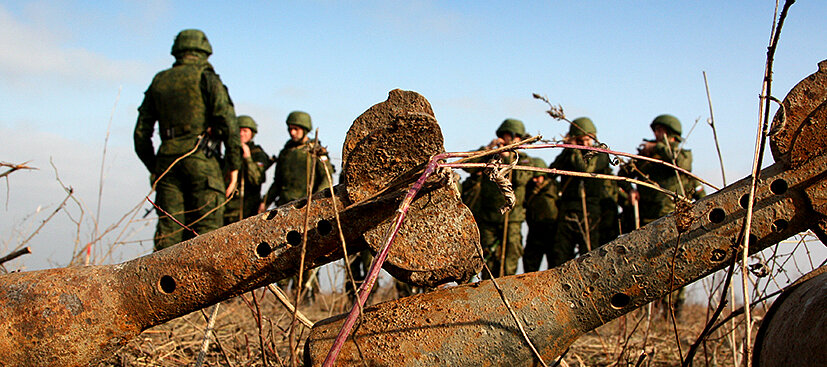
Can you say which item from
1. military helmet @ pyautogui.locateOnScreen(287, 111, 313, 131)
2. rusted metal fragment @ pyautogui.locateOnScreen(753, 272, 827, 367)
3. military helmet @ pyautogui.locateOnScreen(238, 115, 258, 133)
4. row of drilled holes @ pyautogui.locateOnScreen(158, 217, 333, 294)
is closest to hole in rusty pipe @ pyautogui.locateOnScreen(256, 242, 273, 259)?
row of drilled holes @ pyautogui.locateOnScreen(158, 217, 333, 294)

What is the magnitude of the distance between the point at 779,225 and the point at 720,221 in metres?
0.16

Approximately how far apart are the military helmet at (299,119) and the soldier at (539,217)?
343cm

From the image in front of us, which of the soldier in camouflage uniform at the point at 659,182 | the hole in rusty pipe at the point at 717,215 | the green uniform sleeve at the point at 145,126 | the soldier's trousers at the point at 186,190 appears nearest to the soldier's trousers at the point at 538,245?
the soldier in camouflage uniform at the point at 659,182

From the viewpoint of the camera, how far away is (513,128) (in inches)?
375

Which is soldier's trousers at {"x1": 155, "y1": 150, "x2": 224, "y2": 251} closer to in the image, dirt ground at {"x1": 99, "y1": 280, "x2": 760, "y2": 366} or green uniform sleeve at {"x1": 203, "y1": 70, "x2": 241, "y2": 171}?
green uniform sleeve at {"x1": 203, "y1": 70, "x2": 241, "y2": 171}

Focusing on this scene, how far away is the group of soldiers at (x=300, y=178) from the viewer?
6.05 metres

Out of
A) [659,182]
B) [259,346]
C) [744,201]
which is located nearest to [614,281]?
[744,201]

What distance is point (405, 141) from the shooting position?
1.95 meters

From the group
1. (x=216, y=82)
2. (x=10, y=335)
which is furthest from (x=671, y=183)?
(x=10, y=335)

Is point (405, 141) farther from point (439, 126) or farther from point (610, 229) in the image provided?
point (610, 229)

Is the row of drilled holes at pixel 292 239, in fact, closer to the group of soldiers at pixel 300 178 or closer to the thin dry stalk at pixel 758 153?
the thin dry stalk at pixel 758 153

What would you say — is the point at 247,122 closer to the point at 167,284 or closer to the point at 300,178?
the point at 300,178

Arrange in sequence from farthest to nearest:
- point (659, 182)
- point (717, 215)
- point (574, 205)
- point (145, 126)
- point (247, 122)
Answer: point (247, 122), point (574, 205), point (659, 182), point (145, 126), point (717, 215)

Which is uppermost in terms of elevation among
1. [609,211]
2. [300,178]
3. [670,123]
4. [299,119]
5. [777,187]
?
[299,119]
